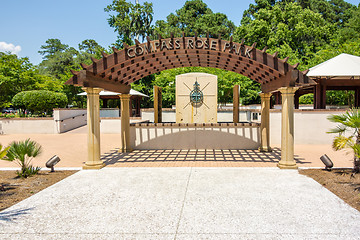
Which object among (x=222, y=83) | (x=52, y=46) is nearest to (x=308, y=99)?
(x=222, y=83)

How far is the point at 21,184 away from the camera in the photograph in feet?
21.9

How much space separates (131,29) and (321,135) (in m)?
34.2

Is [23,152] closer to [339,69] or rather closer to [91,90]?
[91,90]

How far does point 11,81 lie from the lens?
25375 millimetres

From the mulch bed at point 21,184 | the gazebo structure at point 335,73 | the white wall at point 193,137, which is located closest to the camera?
the mulch bed at point 21,184

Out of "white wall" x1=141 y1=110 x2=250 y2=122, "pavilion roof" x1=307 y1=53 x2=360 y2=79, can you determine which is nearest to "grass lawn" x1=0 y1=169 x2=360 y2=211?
"pavilion roof" x1=307 y1=53 x2=360 y2=79

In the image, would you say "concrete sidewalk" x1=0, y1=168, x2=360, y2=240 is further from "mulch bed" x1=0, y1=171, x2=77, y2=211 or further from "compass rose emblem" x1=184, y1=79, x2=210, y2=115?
"compass rose emblem" x1=184, y1=79, x2=210, y2=115

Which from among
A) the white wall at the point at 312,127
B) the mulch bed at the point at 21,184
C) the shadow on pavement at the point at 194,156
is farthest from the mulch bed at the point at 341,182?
the mulch bed at the point at 21,184

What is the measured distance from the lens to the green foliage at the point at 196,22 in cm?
4809

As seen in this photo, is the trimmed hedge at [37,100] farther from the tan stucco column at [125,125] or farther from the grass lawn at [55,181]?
the grass lawn at [55,181]

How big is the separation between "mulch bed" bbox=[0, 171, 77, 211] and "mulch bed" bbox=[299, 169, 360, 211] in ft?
23.2

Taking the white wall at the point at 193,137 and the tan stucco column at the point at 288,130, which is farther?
the white wall at the point at 193,137

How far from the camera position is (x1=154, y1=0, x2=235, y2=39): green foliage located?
48091 millimetres

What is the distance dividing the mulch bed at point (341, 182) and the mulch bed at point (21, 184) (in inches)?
278
